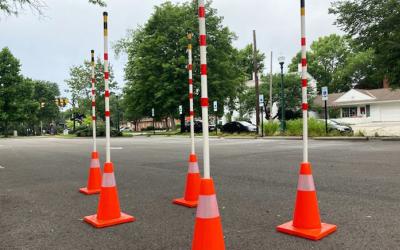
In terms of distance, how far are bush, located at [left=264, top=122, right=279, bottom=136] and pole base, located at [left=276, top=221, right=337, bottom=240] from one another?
23740 mm

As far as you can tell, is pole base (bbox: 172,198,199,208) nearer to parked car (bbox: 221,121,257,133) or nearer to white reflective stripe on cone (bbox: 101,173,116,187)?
white reflective stripe on cone (bbox: 101,173,116,187)

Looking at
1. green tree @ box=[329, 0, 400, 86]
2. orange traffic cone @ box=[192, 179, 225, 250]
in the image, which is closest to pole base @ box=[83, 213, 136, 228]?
orange traffic cone @ box=[192, 179, 225, 250]

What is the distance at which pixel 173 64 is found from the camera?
133ft

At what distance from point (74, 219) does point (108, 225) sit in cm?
73

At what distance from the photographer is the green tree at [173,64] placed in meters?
40.9

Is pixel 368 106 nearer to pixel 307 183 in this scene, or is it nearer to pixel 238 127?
pixel 238 127

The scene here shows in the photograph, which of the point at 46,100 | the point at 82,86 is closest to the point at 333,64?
the point at 82,86

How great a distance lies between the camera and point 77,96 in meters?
67.9

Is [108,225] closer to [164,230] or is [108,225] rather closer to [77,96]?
[164,230]

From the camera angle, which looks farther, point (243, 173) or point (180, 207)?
point (243, 173)

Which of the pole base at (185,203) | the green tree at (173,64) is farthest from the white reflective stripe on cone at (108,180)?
the green tree at (173,64)

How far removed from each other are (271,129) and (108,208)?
78.9 ft

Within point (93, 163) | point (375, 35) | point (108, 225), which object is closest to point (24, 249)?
point (108, 225)

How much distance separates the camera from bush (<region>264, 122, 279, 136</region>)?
28.0m
